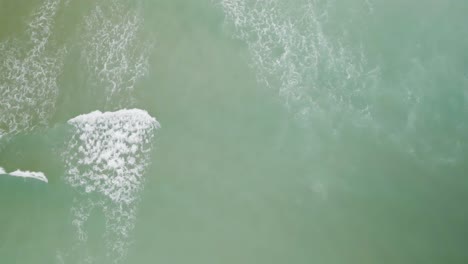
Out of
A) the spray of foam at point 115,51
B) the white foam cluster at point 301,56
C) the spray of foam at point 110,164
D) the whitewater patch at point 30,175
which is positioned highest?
the white foam cluster at point 301,56

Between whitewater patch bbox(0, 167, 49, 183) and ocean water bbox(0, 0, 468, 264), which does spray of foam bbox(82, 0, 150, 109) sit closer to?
ocean water bbox(0, 0, 468, 264)

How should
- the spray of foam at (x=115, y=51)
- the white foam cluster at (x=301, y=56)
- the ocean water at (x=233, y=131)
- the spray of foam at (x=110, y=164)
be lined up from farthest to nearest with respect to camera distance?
the spray of foam at (x=115, y=51) → the white foam cluster at (x=301, y=56) → the spray of foam at (x=110, y=164) → the ocean water at (x=233, y=131)

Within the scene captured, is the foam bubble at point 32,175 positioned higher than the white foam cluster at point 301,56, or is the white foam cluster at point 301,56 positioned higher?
the white foam cluster at point 301,56

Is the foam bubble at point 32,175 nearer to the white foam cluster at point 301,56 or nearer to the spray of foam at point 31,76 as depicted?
the spray of foam at point 31,76

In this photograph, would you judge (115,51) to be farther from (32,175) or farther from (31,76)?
(32,175)

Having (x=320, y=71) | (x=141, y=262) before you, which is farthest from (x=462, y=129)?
(x=141, y=262)

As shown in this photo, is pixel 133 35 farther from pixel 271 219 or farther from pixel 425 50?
pixel 425 50

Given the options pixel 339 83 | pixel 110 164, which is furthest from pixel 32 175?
pixel 339 83

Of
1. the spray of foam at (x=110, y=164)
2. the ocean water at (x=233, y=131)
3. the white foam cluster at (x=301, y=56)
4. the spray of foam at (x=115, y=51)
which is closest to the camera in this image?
the ocean water at (x=233, y=131)

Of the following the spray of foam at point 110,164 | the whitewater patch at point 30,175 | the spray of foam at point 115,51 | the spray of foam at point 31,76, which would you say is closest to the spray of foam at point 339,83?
the spray of foam at point 115,51
